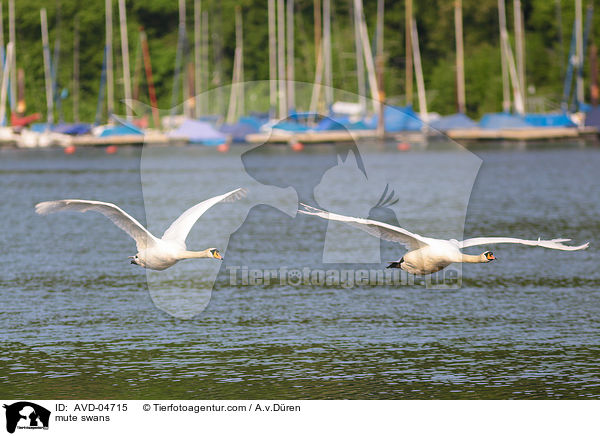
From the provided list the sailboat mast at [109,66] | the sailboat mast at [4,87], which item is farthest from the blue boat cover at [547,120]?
the sailboat mast at [4,87]

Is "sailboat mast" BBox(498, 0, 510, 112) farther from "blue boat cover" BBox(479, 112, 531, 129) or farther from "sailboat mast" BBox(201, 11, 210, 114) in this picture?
"sailboat mast" BBox(201, 11, 210, 114)

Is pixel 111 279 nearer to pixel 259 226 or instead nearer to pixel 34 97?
pixel 259 226

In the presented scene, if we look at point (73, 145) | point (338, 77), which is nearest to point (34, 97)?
point (73, 145)

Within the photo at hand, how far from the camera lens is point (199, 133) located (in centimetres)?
10012

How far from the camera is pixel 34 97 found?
116875 mm

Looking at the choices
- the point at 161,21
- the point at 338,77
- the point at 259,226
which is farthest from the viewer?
the point at 161,21

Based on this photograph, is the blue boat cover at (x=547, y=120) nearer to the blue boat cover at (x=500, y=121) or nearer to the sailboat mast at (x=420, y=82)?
the blue boat cover at (x=500, y=121)

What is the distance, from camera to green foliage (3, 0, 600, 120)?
107 meters

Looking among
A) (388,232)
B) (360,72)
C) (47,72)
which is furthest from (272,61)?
(388,232)

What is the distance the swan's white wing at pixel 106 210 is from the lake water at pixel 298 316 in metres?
3.10

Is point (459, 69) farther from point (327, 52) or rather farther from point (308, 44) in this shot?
point (308, 44)
